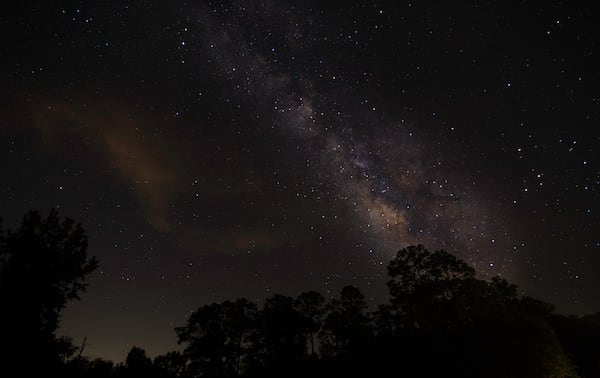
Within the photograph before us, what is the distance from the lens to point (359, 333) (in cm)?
5294

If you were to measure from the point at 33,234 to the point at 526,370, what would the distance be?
35.6m

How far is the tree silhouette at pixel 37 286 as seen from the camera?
22125 mm

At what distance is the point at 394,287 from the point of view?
145 ft

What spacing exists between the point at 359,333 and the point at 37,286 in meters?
40.5

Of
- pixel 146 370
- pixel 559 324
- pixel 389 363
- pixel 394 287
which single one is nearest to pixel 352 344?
pixel 394 287

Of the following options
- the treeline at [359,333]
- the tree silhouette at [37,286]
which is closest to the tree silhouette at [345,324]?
the treeline at [359,333]

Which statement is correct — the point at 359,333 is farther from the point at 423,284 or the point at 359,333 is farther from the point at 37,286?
the point at 37,286

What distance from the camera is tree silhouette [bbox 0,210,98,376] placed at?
2212 cm

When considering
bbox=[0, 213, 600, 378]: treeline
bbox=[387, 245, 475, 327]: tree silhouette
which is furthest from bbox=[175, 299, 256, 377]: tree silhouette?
→ bbox=[387, 245, 475, 327]: tree silhouette

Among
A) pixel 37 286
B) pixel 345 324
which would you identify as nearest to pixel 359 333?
pixel 345 324

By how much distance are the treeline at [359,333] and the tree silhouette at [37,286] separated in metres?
0.07

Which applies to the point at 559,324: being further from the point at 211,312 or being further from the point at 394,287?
the point at 211,312

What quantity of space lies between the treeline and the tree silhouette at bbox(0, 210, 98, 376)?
71mm

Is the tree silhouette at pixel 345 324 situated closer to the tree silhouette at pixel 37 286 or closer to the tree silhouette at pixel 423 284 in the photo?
the tree silhouette at pixel 423 284
